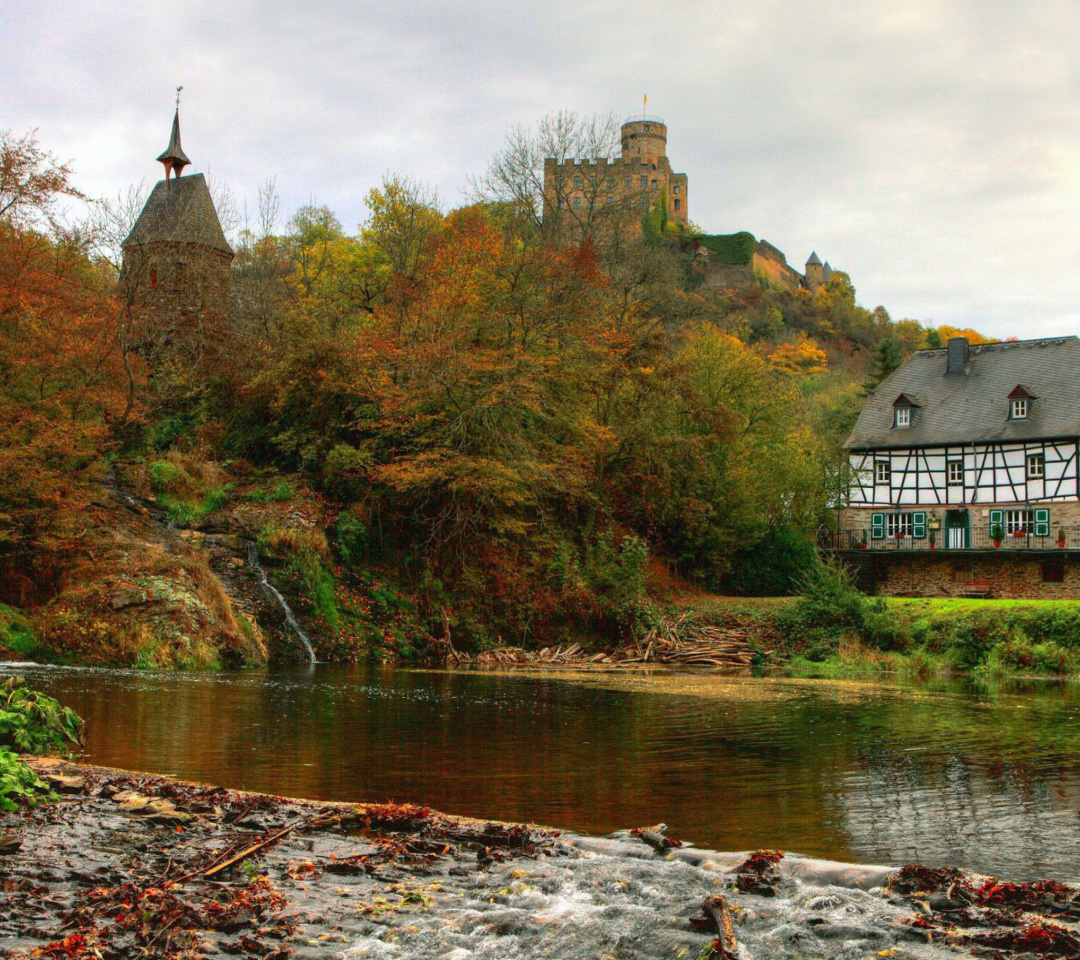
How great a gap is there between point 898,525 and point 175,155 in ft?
123

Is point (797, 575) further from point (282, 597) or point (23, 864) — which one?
point (23, 864)

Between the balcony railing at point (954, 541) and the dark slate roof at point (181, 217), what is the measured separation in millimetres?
28611

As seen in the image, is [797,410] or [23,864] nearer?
[23,864]

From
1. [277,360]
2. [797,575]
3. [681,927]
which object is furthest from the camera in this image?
[797,575]

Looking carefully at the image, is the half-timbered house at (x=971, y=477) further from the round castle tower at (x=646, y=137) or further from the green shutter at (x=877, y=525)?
the round castle tower at (x=646, y=137)

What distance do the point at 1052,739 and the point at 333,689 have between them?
1067 cm

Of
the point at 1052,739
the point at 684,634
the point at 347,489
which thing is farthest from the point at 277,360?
the point at 1052,739

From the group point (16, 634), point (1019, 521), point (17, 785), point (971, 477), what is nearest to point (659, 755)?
point (17, 785)

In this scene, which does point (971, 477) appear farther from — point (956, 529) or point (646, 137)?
point (646, 137)

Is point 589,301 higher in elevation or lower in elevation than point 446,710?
higher

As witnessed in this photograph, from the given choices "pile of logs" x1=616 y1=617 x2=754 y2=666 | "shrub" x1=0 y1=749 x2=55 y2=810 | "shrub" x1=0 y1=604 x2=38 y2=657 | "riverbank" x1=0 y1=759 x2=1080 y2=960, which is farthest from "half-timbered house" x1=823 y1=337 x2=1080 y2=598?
"shrub" x1=0 y1=749 x2=55 y2=810

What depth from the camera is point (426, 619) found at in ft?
88.0

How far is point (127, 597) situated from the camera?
19.9 metres

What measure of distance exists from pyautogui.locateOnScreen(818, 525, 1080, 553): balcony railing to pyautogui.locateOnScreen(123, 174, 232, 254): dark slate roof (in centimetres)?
2861
